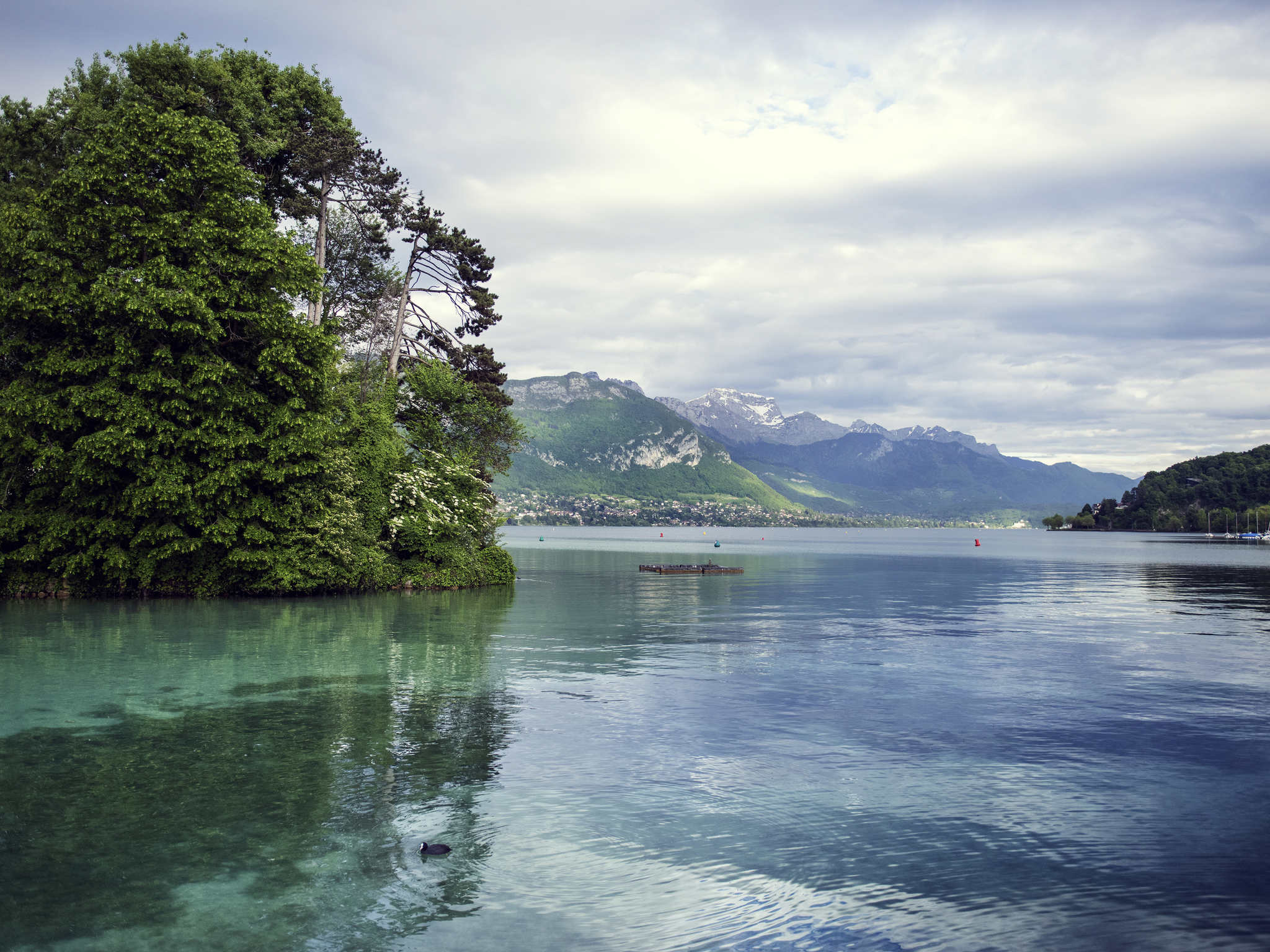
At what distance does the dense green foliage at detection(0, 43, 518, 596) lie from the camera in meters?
37.2

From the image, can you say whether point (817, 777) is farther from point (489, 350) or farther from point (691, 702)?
point (489, 350)

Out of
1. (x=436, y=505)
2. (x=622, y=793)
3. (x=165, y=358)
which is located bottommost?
(x=622, y=793)

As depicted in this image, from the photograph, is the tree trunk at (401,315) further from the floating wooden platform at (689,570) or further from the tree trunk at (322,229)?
the floating wooden platform at (689,570)

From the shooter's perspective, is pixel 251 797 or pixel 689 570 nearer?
pixel 251 797

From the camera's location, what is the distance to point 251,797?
42.8ft

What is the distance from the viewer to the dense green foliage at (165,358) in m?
37.2

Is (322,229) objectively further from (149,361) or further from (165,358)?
(165,358)

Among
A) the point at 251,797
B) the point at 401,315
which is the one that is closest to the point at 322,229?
the point at 401,315

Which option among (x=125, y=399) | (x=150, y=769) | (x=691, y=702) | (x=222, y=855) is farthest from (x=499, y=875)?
(x=125, y=399)

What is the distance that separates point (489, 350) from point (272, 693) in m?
43.4

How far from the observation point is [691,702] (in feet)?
69.0

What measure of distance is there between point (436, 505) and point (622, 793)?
124ft

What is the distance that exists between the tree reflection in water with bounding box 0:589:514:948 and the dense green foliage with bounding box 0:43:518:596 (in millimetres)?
13724

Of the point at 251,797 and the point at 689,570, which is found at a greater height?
the point at 251,797
